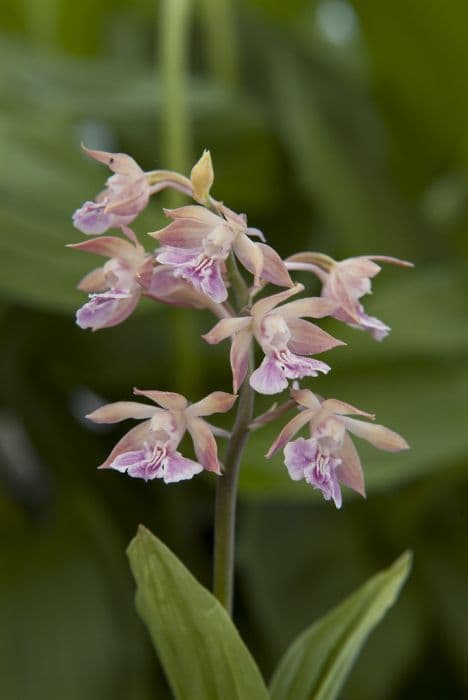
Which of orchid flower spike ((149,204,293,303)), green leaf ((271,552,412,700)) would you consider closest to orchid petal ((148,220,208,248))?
orchid flower spike ((149,204,293,303))

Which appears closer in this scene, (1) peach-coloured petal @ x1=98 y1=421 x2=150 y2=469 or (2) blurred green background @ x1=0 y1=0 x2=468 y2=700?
(1) peach-coloured petal @ x1=98 y1=421 x2=150 y2=469

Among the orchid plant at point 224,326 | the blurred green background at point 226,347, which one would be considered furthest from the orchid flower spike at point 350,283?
the blurred green background at point 226,347

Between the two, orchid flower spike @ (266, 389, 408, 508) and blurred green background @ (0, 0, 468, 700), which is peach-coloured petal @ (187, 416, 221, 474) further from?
blurred green background @ (0, 0, 468, 700)

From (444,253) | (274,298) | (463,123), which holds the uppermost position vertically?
(463,123)

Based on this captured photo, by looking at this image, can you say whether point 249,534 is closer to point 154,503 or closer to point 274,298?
point 154,503

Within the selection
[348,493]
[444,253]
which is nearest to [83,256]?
[348,493]

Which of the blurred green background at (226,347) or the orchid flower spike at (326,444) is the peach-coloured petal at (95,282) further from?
the blurred green background at (226,347)

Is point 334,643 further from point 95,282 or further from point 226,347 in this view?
point 226,347
